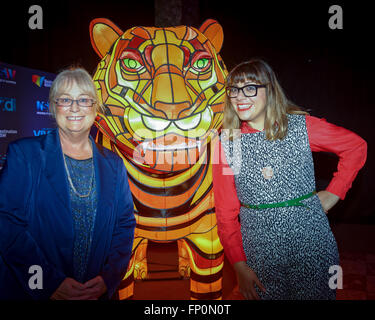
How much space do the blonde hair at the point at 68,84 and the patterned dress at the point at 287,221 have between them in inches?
29.7

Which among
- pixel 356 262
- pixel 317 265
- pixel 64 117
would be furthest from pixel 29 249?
A: pixel 356 262

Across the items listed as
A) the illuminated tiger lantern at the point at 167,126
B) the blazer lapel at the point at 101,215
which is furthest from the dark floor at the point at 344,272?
the blazer lapel at the point at 101,215

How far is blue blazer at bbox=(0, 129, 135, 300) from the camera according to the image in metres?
1.20

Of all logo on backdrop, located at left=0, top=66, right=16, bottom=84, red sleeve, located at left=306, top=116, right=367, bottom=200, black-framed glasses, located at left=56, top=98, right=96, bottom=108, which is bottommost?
red sleeve, located at left=306, top=116, right=367, bottom=200

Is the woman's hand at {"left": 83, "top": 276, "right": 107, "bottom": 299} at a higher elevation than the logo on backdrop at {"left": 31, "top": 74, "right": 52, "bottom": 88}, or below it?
below

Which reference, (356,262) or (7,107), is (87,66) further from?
(356,262)

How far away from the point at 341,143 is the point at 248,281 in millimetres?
778

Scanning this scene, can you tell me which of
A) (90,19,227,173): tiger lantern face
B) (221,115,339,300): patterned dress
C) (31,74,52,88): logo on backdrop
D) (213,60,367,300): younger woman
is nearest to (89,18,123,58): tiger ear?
(90,19,227,173): tiger lantern face

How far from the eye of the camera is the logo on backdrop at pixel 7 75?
87.6 inches

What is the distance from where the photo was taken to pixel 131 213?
1.45 m

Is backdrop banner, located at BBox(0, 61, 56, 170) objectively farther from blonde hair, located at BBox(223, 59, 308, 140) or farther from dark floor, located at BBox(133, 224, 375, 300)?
blonde hair, located at BBox(223, 59, 308, 140)

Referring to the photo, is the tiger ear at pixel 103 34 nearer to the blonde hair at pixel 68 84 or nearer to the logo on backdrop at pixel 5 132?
the blonde hair at pixel 68 84

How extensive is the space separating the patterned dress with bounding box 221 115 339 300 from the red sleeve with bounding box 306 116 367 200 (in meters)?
0.06
